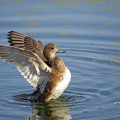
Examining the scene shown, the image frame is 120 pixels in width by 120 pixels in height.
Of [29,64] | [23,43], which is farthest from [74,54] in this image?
[29,64]

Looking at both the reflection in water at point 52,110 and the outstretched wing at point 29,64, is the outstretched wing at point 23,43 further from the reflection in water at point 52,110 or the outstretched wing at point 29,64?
the reflection in water at point 52,110

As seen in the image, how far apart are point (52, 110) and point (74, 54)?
319 cm

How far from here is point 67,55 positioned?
10.8m

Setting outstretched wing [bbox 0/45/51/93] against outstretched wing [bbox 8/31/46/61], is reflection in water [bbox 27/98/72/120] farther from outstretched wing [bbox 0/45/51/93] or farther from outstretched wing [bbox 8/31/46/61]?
outstretched wing [bbox 8/31/46/61]

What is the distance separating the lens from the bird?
7.73 m

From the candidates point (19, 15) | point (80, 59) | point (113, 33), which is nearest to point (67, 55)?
point (80, 59)

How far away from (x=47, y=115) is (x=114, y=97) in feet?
4.78

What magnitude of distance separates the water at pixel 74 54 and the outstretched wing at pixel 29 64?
514 millimetres

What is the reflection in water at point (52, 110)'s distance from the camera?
7.48 metres

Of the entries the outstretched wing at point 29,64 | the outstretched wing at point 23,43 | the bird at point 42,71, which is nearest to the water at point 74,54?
the bird at point 42,71

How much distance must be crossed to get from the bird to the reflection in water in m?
0.16

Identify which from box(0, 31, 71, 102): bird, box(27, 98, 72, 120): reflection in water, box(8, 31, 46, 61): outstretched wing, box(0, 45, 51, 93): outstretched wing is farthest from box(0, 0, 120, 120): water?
box(8, 31, 46, 61): outstretched wing

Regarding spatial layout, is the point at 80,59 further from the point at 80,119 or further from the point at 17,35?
the point at 80,119

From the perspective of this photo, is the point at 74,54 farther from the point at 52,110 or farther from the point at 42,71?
the point at 52,110
